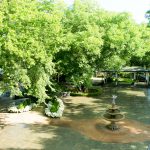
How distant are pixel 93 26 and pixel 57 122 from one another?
10733mm

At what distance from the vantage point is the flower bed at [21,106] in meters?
22.4

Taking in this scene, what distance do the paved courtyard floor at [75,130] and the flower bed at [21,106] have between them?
1.84 ft

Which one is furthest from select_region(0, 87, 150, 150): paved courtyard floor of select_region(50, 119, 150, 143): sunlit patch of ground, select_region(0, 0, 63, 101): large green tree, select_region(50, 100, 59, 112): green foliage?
select_region(0, 0, 63, 101): large green tree

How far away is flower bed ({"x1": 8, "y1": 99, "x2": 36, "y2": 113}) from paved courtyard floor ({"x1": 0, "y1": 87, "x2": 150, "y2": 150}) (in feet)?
1.84

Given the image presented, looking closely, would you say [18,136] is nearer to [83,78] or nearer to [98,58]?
[83,78]

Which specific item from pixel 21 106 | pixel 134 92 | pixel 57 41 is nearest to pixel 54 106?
pixel 21 106

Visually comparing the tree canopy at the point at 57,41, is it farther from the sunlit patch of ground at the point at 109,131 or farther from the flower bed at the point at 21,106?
the sunlit patch of ground at the point at 109,131

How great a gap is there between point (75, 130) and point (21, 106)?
6095mm

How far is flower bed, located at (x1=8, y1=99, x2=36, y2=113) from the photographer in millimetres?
22438

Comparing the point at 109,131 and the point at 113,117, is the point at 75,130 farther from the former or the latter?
the point at 113,117

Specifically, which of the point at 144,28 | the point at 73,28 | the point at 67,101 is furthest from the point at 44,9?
the point at 144,28

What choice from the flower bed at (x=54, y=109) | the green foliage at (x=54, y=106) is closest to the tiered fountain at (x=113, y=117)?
the flower bed at (x=54, y=109)

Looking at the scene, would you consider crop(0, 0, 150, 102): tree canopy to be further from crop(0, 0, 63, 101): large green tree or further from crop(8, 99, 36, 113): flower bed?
crop(8, 99, 36, 113): flower bed

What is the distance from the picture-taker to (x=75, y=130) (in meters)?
18.9
